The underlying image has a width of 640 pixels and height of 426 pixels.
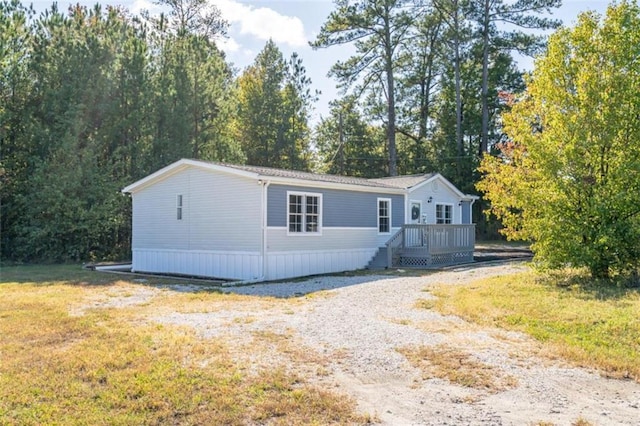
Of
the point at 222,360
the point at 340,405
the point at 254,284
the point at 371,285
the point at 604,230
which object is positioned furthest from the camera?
the point at 254,284

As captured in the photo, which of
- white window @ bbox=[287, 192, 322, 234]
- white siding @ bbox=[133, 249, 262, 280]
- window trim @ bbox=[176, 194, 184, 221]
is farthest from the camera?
window trim @ bbox=[176, 194, 184, 221]

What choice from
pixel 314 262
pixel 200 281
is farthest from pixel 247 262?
pixel 314 262

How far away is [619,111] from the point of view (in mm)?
10180

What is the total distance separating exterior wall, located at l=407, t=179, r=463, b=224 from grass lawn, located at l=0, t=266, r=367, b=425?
12.7m

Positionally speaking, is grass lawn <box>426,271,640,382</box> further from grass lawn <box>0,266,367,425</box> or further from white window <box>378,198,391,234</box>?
white window <box>378,198,391,234</box>

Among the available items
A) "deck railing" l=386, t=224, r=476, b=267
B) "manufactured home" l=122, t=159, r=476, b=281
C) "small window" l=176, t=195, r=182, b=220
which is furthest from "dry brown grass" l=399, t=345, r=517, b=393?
"small window" l=176, t=195, r=182, b=220

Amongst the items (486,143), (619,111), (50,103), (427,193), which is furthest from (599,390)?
(486,143)

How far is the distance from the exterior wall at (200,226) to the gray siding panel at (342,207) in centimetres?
52

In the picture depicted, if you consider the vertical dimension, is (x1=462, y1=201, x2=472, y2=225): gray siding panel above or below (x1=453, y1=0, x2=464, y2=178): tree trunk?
below

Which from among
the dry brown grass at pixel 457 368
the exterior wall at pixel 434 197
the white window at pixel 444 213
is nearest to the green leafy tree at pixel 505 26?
the exterior wall at pixel 434 197

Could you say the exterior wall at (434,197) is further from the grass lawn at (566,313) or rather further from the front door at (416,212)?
the grass lawn at (566,313)

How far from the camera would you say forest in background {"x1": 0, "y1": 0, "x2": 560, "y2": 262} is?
765 inches

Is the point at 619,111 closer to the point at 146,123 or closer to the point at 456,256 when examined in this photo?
the point at 456,256

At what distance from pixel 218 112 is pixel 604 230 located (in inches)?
752
